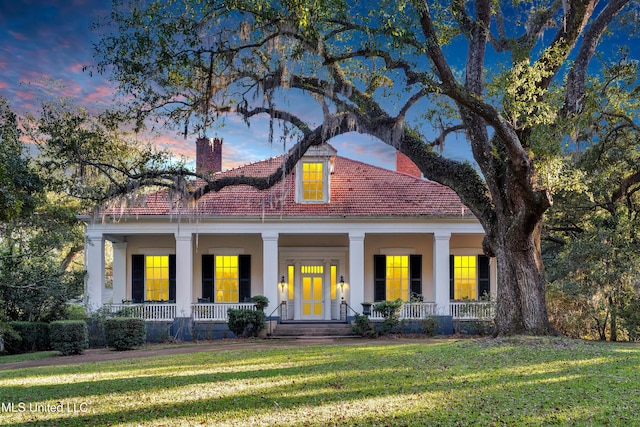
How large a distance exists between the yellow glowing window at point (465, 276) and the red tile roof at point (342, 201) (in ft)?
8.11

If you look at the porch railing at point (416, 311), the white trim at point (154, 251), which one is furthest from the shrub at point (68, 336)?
the porch railing at point (416, 311)

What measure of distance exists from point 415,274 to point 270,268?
5.65 metres

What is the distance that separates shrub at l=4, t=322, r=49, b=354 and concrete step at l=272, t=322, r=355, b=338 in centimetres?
728

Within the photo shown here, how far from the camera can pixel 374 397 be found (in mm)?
7461

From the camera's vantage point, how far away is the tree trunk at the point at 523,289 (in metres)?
11.8

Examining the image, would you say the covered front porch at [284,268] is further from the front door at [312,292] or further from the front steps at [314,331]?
the front steps at [314,331]

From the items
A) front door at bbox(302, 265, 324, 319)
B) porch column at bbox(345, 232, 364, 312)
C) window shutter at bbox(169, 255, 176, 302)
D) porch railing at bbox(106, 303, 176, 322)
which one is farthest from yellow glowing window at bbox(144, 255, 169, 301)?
porch column at bbox(345, 232, 364, 312)

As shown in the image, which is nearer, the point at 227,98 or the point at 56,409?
the point at 56,409

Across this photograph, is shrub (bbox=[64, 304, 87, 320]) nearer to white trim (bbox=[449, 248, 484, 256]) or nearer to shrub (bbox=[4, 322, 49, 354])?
shrub (bbox=[4, 322, 49, 354])

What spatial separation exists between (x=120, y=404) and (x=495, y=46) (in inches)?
425

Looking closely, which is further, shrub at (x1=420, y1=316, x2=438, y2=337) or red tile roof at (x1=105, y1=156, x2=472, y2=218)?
red tile roof at (x1=105, y1=156, x2=472, y2=218)

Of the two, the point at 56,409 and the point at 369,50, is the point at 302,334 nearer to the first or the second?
the point at 369,50

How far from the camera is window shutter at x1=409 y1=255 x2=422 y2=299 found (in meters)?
22.0

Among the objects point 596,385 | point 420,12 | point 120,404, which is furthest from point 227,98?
point 596,385
